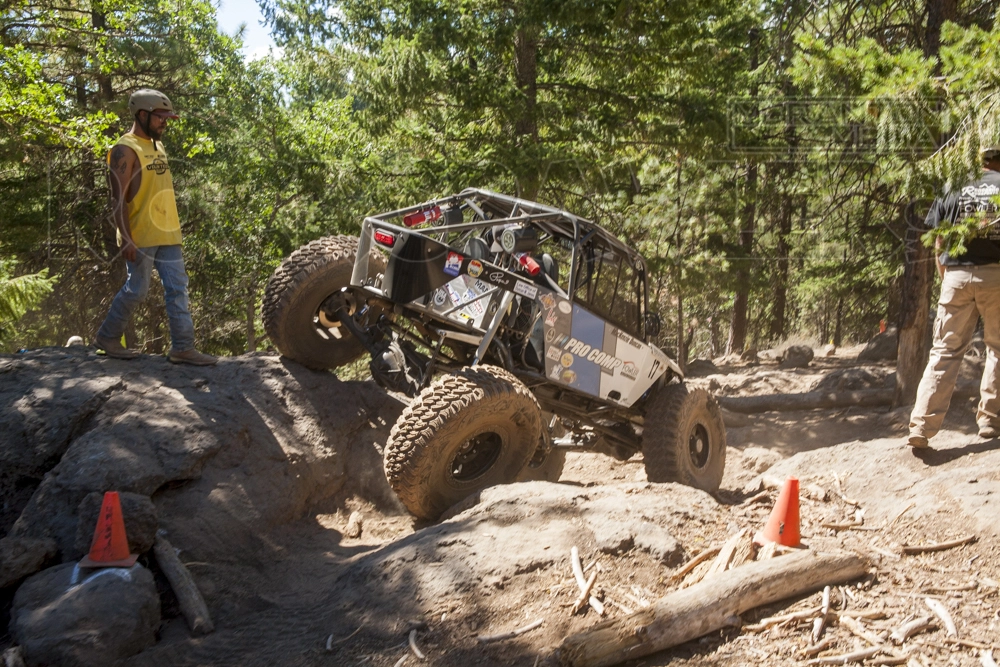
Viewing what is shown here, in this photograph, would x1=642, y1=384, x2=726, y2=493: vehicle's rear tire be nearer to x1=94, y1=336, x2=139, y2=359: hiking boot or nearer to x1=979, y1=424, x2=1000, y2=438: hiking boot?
x1=979, y1=424, x2=1000, y2=438: hiking boot

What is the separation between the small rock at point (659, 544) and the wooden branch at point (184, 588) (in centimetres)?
246

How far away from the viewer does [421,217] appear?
24.1 feet

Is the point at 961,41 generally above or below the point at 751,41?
below

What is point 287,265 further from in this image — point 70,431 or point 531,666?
point 531,666

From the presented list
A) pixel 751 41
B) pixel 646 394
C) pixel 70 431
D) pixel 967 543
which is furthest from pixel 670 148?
pixel 70 431

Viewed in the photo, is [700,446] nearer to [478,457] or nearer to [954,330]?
[954,330]

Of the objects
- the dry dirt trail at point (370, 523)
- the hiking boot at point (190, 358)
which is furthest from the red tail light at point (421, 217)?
the hiking boot at point (190, 358)

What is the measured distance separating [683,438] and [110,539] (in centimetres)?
524

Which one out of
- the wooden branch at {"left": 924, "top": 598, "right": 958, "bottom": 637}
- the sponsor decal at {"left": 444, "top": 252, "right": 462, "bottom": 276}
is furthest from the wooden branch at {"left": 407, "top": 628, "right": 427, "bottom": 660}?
the sponsor decal at {"left": 444, "top": 252, "right": 462, "bottom": 276}

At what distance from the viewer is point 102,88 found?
49.5 ft

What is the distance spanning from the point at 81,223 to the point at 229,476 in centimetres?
1035

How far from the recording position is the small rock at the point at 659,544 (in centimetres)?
469

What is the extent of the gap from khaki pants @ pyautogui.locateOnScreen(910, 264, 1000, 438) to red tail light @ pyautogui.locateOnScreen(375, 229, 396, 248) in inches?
170

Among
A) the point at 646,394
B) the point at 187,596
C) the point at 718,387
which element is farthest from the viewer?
the point at 718,387
